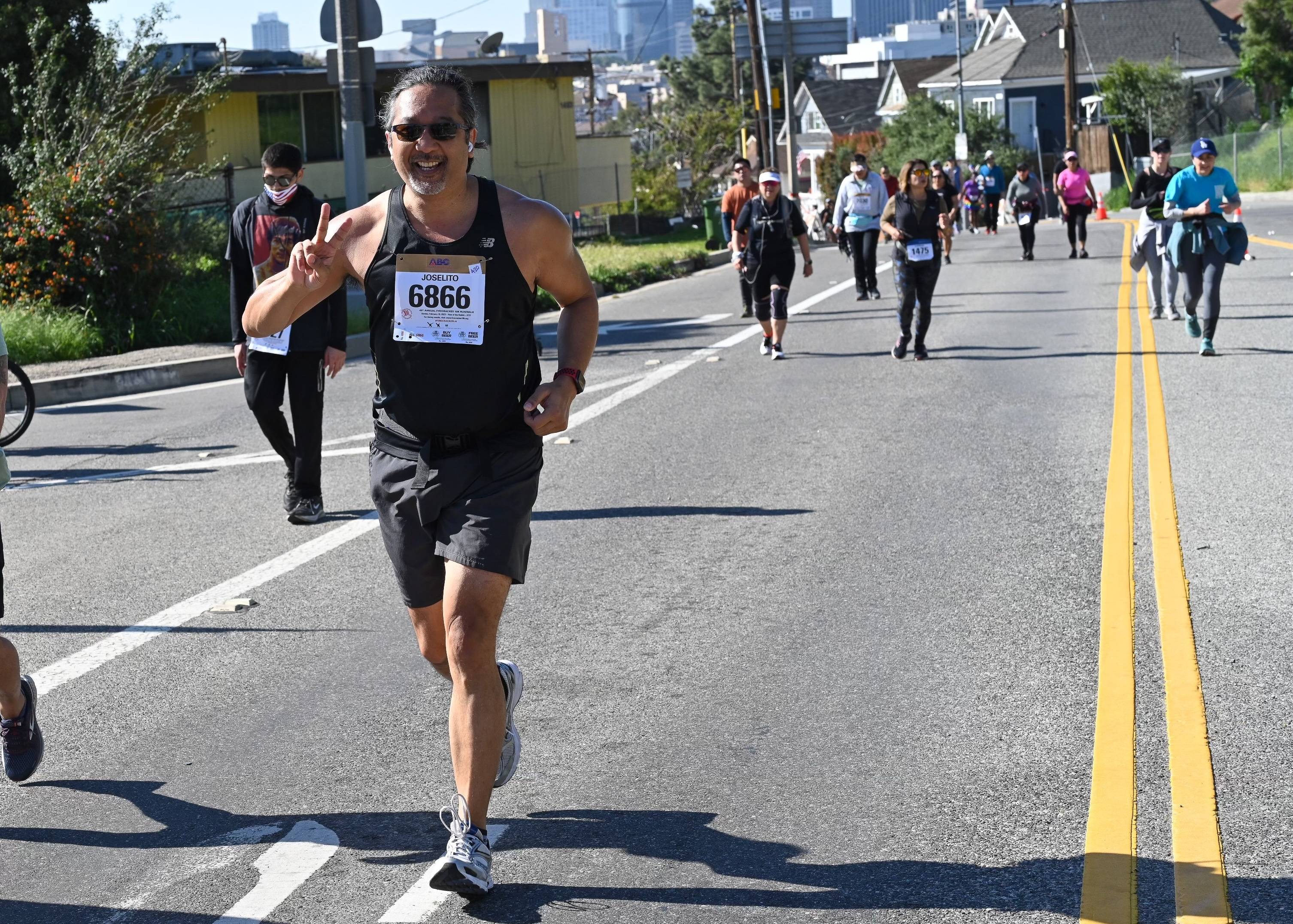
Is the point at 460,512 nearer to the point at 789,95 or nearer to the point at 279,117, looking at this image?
the point at 279,117

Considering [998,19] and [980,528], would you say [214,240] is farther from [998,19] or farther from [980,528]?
[998,19]

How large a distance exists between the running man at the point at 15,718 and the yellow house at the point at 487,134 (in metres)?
28.1

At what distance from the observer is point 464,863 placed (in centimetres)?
408

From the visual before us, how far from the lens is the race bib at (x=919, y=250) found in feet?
47.5

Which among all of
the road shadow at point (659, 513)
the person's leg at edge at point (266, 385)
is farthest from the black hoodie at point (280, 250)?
the road shadow at point (659, 513)

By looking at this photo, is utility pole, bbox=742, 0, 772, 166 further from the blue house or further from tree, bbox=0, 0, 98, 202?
the blue house

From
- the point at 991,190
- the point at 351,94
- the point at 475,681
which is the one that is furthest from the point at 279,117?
the point at 475,681

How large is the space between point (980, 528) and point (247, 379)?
386cm

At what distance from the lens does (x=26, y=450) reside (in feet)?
39.1

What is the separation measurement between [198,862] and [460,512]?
1.17 metres

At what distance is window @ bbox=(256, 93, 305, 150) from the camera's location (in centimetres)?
3662

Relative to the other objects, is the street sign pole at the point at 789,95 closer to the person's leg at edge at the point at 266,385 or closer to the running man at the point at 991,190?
the running man at the point at 991,190

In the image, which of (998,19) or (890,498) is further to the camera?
(998,19)

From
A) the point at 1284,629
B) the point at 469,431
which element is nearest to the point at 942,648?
the point at 1284,629
